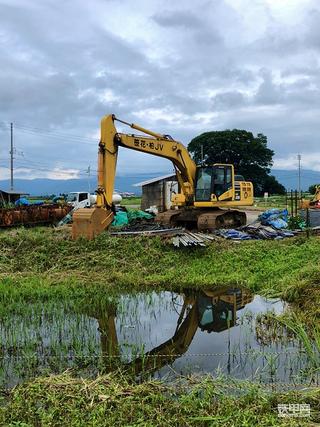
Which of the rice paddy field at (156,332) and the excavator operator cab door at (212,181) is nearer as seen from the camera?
the rice paddy field at (156,332)

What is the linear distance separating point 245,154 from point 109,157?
47.1 meters

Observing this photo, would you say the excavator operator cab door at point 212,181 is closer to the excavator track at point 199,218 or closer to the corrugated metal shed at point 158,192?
the excavator track at point 199,218

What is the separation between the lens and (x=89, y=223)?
42.4ft

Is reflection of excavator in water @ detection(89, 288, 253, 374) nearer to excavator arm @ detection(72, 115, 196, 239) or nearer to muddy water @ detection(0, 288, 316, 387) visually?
muddy water @ detection(0, 288, 316, 387)

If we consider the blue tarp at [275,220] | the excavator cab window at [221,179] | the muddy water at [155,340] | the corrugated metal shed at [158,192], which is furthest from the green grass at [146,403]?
the corrugated metal shed at [158,192]

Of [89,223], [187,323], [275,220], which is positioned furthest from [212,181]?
[187,323]

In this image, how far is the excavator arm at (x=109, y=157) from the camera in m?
13.1

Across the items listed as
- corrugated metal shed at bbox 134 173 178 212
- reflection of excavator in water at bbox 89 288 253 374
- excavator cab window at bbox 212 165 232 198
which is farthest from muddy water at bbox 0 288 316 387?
corrugated metal shed at bbox 134 173 178 212

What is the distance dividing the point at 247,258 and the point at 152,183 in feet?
59.4

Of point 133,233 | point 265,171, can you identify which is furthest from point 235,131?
point 133,233

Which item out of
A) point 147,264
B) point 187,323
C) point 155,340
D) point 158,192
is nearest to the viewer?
point 155,340

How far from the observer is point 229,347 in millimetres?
6457

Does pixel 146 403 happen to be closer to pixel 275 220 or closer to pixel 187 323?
pixel 187 323

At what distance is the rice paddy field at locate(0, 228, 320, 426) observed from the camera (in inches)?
171
